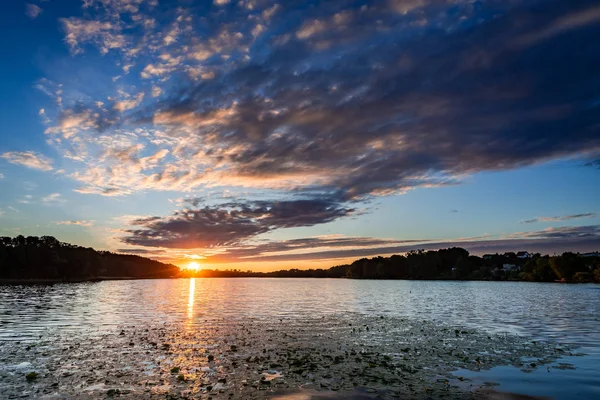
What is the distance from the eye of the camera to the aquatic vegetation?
72.5 feet

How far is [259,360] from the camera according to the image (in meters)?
29.6

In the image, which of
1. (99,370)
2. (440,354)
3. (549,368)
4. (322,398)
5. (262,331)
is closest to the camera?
(322,398)

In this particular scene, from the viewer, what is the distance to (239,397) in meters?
20.5

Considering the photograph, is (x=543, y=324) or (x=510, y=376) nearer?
(x=510, y=376)

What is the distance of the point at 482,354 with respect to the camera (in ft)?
109

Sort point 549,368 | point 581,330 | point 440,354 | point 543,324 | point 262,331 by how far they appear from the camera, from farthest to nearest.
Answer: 1. point 543,324
2. point 581,330
3. point 262,331
4. point 440,354
5. point 549,368

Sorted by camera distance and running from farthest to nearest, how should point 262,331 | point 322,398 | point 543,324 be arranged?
1. point 543,324
2. point 262,331
3. point 322,398

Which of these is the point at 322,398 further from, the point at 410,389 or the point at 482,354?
the point at 482,354

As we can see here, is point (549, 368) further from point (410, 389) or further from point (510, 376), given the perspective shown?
point (410, 389)

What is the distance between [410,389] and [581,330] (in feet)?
131

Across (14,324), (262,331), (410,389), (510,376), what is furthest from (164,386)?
(14,324)

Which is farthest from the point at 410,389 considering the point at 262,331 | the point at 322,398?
the point at 262,331

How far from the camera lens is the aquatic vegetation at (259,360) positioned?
22.1m

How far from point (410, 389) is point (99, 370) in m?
19.4
